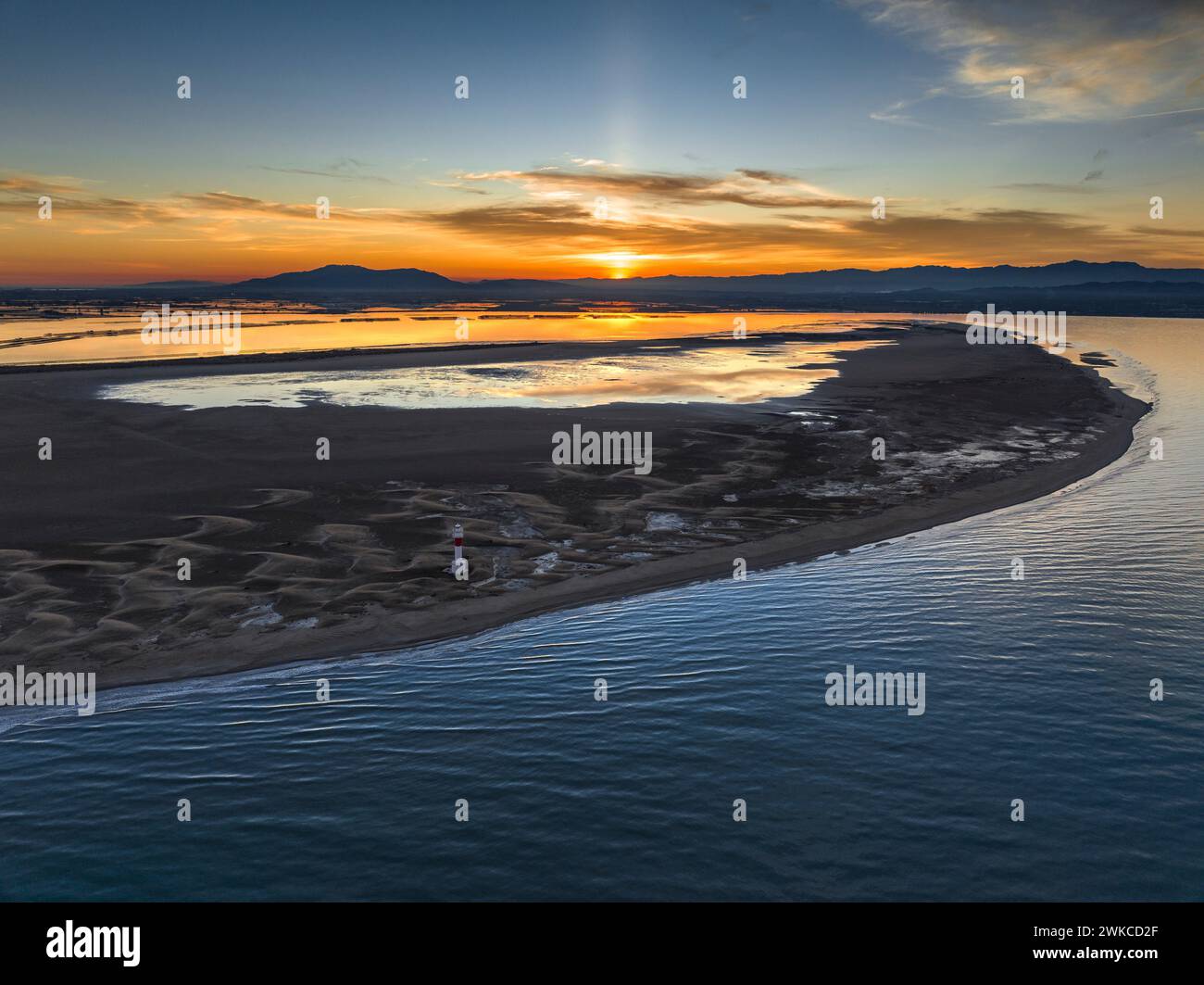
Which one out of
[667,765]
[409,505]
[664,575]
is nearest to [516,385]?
[409,505]

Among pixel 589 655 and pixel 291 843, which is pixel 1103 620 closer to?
pixel 589 655

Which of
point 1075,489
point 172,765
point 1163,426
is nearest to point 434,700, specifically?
point 172,765

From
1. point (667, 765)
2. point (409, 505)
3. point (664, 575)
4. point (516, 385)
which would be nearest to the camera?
point (667, 765)

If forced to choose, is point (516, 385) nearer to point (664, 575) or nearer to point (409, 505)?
point (409, 505)

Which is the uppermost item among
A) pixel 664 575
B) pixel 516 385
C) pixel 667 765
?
pixel 516 385

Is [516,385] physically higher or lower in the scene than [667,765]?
higher

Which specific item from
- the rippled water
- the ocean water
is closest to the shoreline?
the ocean water
